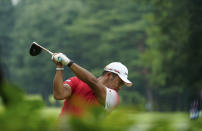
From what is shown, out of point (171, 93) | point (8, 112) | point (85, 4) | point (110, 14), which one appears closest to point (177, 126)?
point (8, 112)

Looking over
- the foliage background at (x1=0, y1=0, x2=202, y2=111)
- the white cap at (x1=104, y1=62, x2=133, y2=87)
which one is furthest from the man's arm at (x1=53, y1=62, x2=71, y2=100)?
the foliage background at (x1=0, y1=0, x2=202, y2=111)

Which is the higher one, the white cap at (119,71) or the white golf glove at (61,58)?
the white cap at (119,71)

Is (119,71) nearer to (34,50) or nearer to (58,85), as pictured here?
(34,50)

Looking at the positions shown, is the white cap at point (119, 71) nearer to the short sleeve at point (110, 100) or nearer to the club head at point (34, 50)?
the short sleeve at point (110, 100)

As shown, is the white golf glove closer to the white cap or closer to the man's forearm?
the man's forearm

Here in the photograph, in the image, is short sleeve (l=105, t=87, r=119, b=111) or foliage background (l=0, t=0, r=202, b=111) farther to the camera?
foliage background (l=0, t=0, r=202, b=111)

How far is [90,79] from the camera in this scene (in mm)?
3977

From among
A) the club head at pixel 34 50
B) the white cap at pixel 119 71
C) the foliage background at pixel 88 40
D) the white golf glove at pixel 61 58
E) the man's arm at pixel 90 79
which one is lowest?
the man's arm at pixel 90 79

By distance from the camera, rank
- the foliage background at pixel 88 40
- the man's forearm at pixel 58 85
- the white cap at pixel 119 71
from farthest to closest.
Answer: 1. the foliage background at pixel 88 40
2. the white cap at pixel 119 71
3. the man's forearm at pixel 58 85

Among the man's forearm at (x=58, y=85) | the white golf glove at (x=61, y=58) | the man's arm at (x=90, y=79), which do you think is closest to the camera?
the man's arm at (x=90, y=79)

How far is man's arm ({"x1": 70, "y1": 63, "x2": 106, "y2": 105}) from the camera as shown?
3.88 metres

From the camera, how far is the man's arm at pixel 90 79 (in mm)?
3881

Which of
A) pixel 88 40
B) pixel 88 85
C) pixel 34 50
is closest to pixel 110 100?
pixel 88 85

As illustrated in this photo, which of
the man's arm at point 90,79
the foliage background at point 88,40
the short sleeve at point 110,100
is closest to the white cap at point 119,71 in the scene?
the short sleeve at point 110,100
